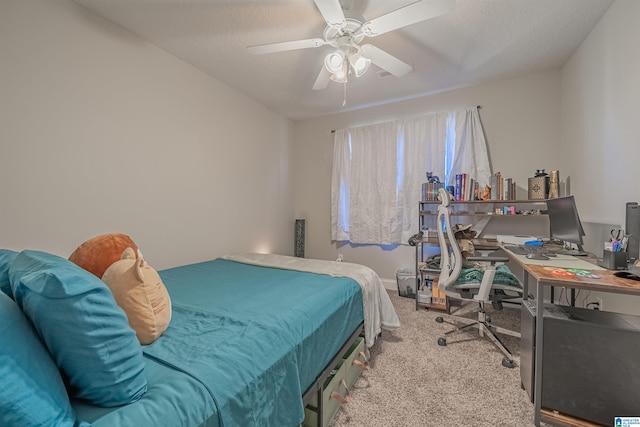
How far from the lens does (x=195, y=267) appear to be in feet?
8.00

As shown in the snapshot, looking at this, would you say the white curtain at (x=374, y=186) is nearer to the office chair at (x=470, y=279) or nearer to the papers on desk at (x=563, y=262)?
the office chair at (x=470, y=279)

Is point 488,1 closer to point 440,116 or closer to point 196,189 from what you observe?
point 440,116

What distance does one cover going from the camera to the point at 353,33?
6.02ft

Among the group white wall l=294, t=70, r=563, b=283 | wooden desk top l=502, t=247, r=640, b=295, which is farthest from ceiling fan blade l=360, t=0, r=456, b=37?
white wall l=294, t=70, r=563, b=283

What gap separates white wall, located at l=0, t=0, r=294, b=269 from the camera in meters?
1.68

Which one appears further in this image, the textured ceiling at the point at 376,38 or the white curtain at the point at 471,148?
the white curtain at the point at 471,148

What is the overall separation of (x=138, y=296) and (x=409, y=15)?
6.46ft

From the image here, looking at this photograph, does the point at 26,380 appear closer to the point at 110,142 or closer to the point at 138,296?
the point at 138,296

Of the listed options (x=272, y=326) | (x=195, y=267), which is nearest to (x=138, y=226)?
(x=195, y=267)

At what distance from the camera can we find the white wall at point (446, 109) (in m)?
2.89

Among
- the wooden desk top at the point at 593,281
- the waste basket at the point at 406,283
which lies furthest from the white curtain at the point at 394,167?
the wooden desk top at the point at 593,281

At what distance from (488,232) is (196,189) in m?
3.37

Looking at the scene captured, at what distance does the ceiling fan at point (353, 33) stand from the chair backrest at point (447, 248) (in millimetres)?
1144

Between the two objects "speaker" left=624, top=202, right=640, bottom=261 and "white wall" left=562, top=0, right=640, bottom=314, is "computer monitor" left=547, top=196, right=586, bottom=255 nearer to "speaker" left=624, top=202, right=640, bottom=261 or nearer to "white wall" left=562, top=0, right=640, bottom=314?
"white wall" left=562, top=0, right=640, bottom=314
